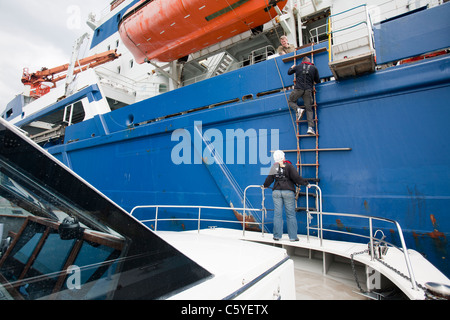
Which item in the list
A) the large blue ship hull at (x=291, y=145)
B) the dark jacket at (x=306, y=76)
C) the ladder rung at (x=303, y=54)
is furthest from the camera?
the ladder rung at (x=303, y=54)

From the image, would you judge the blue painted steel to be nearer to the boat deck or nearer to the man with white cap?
the man with white cap

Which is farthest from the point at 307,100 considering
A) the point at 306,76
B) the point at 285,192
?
the point at 285,192

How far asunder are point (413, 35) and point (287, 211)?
2885mm

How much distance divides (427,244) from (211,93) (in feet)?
13.5

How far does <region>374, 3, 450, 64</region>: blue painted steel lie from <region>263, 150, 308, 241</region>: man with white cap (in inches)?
80.3

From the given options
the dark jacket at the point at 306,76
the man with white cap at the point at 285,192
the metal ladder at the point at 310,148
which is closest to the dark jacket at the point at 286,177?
the man with white cap at the point at 285,192

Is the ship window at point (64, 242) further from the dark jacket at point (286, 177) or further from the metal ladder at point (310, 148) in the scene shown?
the metal ladder at point (310, 148)

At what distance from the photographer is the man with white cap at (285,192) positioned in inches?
117

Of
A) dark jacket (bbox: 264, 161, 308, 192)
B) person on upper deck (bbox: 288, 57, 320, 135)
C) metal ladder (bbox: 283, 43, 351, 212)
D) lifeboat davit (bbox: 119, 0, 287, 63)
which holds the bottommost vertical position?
dark jacket (bbox: 264, 161, 308, 192)

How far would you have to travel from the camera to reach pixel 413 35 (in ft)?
9.93

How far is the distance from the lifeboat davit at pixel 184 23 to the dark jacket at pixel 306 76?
6.12 ft

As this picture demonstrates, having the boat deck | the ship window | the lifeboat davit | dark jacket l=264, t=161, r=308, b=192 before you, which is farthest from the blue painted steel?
the ship window

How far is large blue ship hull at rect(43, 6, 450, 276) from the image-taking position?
111 inches

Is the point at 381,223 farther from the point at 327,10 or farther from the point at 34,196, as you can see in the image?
the point at 327,10
